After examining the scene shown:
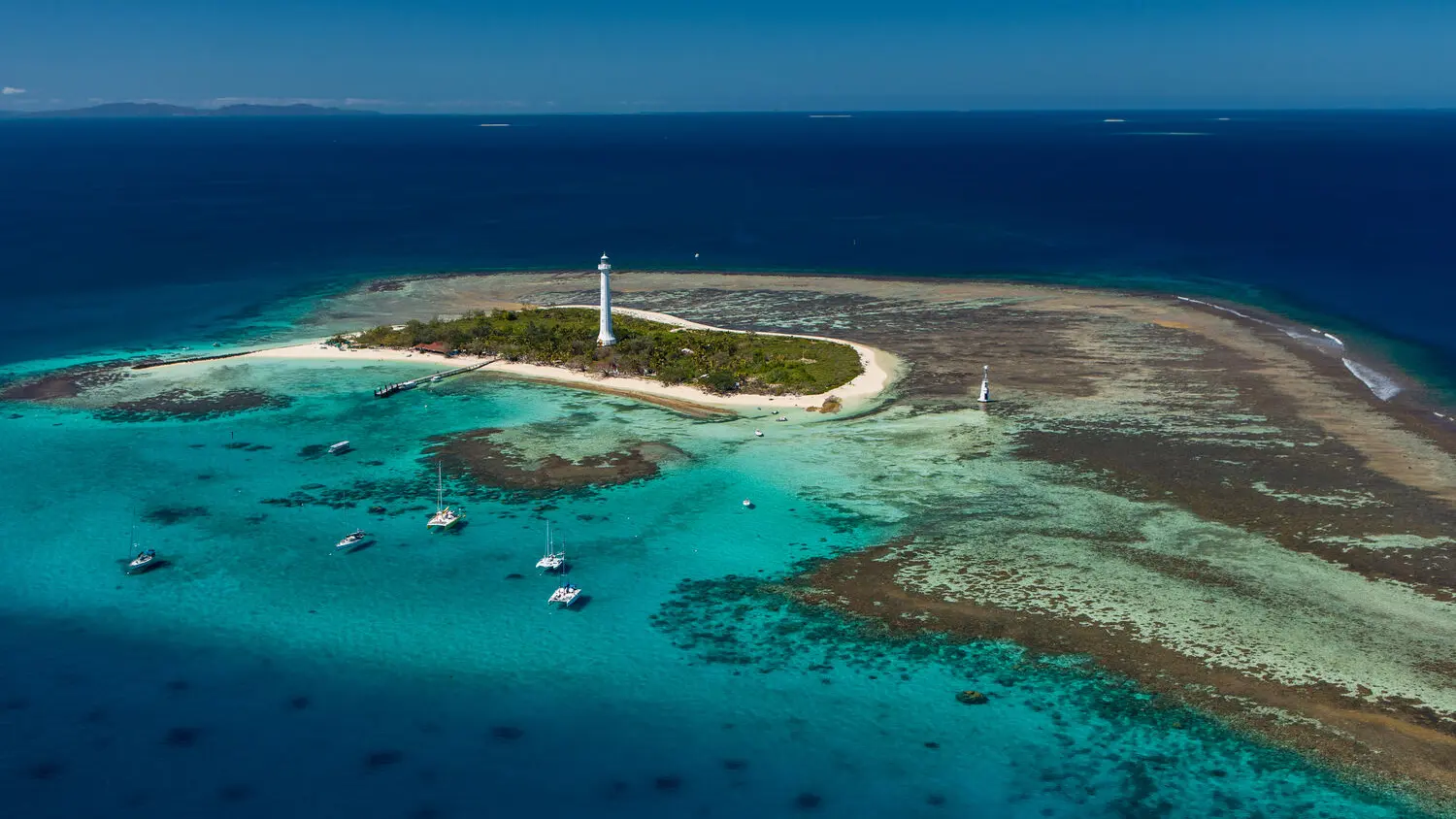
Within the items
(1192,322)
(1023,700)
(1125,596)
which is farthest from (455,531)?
(1192,322)

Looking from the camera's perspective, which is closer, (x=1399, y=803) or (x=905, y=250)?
(x=1399, y=803)

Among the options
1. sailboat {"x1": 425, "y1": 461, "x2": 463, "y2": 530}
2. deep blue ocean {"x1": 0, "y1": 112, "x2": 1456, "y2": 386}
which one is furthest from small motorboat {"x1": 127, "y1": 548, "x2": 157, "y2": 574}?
deep blue ocean {"x1": 0, "y1": 112, "x2": 1456, "y2": 386}

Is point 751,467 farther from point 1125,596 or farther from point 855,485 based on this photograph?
point 1125,596

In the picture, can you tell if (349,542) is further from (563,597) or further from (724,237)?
(724,237)

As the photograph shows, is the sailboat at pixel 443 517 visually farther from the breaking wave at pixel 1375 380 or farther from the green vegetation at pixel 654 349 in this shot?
the breaking wave at pixel 1375 380

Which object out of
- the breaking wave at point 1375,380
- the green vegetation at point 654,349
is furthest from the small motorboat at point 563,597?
the breaking wave at point 1375,380

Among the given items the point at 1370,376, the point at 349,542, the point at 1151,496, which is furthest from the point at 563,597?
the point at 1370,376

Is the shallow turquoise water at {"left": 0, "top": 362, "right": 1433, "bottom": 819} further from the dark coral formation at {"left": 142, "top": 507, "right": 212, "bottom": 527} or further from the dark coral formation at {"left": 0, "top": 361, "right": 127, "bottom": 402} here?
the dark coral formation at {"left": 0, "top": 361, "right": 127, "bottom": 402}
